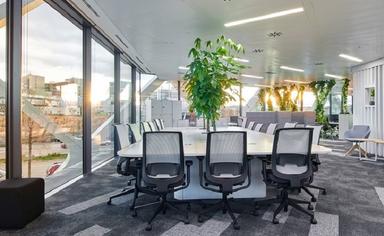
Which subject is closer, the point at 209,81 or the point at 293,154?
the point at 293,154

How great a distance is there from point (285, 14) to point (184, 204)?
325cm

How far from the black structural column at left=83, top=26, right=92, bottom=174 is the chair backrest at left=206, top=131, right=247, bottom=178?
3.14 metres

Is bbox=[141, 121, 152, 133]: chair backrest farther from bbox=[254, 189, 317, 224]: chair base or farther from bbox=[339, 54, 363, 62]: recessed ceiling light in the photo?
bbox=[339, 54, 363, 62]: recessed ceiling light

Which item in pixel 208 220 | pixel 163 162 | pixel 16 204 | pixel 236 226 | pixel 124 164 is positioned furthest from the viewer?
pixel 124 164

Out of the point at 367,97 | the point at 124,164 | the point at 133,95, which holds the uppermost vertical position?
the point at 133,95

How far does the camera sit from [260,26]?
4.93 m

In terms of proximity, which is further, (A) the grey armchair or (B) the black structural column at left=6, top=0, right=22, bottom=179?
(A) the grey armchair

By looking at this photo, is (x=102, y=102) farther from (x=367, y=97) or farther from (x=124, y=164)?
(x=367, y=97)

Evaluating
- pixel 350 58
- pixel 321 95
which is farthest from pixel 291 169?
pixel 321 95

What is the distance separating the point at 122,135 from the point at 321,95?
11.5m

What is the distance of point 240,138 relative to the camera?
113 inches

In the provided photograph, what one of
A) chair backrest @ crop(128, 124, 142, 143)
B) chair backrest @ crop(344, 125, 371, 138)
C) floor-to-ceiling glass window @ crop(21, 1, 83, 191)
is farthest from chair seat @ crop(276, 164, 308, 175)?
chair backrest @ crop(344, 125, 371, 138)

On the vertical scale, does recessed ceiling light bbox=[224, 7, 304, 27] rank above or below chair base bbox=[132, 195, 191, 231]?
above

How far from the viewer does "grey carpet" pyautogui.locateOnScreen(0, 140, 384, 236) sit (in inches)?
107
